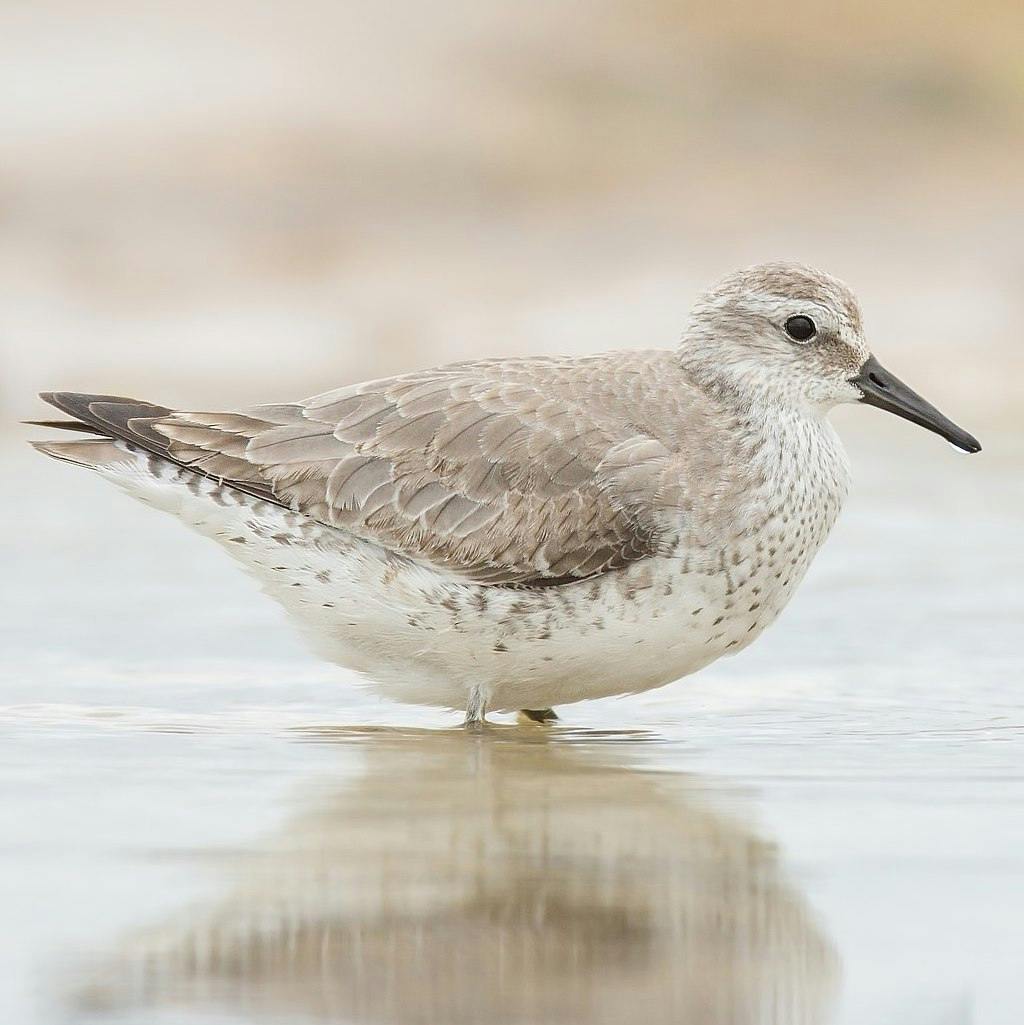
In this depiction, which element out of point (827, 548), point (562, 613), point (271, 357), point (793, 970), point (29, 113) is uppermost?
point (29, 113)

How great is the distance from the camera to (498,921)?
452 cm

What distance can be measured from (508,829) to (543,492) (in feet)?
6.02

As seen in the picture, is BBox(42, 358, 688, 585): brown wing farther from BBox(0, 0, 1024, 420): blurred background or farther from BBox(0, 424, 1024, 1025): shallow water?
BBox(0, 0, 1024, 420): blurred background

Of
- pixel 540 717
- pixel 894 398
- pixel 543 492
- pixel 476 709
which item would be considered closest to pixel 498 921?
pixel 476 709

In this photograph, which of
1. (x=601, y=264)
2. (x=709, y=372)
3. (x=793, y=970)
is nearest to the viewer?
(x=793, y=970)

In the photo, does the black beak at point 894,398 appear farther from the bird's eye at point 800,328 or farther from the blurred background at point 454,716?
the blurred background at point 454,716

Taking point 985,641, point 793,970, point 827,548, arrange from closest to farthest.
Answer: point 793,970
point 985,641
point 827,548

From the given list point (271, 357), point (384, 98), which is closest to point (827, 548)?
point (271, 357)

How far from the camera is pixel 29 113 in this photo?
1611 cm

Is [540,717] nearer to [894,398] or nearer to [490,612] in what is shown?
[490,612]

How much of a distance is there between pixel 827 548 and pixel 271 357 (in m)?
5.53

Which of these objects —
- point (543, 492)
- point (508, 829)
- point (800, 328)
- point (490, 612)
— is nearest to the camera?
point (508, 829)

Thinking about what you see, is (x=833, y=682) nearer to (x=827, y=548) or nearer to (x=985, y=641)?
(x=985, y=641)

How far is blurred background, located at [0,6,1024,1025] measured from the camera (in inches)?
171
